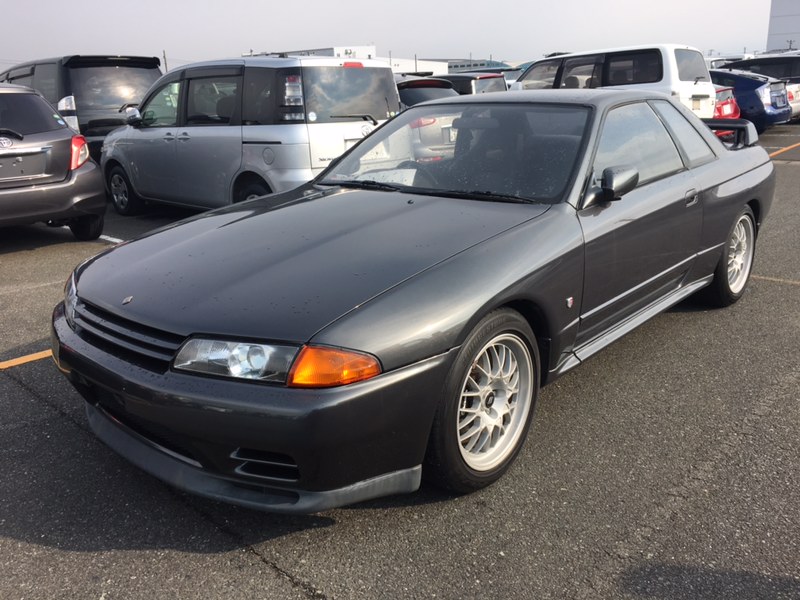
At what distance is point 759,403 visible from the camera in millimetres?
3410

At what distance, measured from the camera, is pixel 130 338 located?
2518mm

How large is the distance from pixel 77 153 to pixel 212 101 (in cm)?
135

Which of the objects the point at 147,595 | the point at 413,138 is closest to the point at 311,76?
the point at 413,138

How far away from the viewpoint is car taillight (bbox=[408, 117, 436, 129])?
395 cm

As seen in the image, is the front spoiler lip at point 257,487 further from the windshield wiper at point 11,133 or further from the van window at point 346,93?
the windshield wiper at point 11,133

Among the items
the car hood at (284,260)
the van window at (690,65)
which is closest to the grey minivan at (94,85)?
the car hood at (284,260)

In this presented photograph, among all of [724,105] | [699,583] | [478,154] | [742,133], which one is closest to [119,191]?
[478,154]

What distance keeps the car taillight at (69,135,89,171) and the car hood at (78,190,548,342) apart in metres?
3.84

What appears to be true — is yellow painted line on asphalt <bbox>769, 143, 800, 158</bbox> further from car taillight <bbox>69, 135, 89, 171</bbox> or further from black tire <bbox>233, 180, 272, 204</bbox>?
car taillight <bbox>69, 135, 89, 171</bbox>

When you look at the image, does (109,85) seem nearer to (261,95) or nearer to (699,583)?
(261,95)

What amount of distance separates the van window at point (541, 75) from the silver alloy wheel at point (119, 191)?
19.0 feet

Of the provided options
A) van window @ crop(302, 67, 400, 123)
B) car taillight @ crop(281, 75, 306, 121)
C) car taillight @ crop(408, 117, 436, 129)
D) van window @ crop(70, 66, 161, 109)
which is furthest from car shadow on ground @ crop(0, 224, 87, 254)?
car taillight @ crop(408, 117, 436, 129)

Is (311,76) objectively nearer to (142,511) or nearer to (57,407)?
(57,407)

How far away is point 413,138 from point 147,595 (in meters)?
2.65
